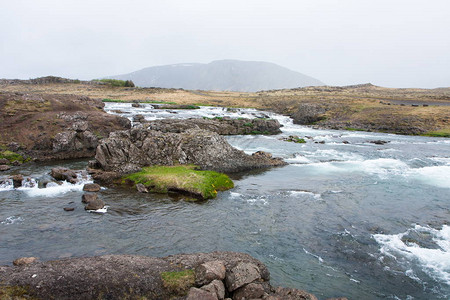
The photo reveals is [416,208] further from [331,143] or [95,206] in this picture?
[331,143]

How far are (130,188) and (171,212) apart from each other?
532 cm

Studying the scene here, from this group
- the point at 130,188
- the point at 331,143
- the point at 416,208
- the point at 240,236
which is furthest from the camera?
the point at 331,143

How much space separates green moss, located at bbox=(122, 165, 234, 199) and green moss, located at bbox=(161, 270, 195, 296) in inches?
382

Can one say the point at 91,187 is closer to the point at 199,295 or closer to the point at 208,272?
the point at 208,272

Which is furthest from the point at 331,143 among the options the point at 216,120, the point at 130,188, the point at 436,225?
the point at 130,188

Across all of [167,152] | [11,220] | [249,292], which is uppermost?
[167,152]

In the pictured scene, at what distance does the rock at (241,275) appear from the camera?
9570mm

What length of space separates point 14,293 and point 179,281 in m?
4.62

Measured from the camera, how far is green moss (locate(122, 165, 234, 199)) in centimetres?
2012

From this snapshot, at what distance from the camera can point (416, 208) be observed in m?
19.0

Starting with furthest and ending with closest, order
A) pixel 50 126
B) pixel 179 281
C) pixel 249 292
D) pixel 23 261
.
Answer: pixel 50 126
pixel 23 261
pixel 179 281
pixel 249 292

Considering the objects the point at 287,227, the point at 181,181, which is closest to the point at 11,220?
the point at 181,181

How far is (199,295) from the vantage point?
8.83m

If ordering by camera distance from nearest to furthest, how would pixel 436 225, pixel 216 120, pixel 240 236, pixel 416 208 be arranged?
pixel 240 236 → pixel 436 225 → pixel 416 208 → pixel 216 120
